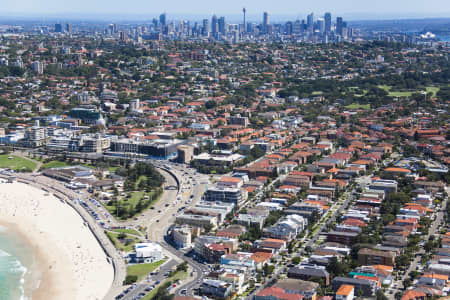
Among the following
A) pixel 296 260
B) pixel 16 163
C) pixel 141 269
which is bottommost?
pixel 16 163

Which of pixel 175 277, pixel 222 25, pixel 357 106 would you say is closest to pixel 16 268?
pixel 175 277

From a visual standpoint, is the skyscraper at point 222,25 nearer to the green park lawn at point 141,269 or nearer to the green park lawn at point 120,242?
the green park lawn at point 120,242

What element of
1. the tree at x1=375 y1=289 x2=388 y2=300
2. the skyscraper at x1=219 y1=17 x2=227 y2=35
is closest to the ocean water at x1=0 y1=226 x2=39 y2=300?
the tree at x1=375 y1=289 x2=388 y2=300

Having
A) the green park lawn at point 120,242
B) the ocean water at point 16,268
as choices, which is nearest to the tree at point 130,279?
the green park lawn at point 120,242

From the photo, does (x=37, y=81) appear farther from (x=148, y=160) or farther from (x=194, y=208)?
(x=194, y=208)

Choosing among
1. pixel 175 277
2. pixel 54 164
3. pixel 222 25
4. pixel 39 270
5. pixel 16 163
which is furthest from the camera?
pixel 222 25

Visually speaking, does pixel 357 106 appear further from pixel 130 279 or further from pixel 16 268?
pixel 130 279

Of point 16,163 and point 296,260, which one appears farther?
point 16,163
